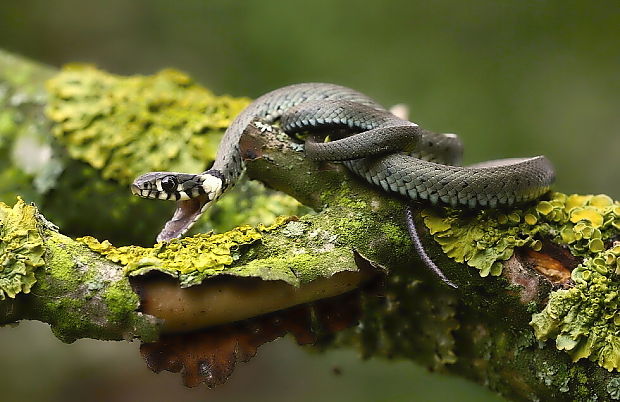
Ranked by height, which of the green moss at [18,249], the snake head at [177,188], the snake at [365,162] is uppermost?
the snake at [365,162]

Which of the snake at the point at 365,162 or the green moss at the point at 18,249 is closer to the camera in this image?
the green moss at the point at 18,249

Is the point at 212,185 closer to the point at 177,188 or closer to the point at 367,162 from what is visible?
the point at 177,188

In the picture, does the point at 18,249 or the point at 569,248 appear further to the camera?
the point at 569,248

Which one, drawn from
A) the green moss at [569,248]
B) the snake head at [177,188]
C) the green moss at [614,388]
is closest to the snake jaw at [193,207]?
the snake head at [177,188]

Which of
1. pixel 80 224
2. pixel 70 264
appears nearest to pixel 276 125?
pixel 70 264

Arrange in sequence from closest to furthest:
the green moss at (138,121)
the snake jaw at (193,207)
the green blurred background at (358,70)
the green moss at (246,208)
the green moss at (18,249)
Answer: the green moss at (18,249)
the snake jaw at (193,207)
the green moss at (246,208)
the green moss at (138,121)
the green blurred background at (358,70)

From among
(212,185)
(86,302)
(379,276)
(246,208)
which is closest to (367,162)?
(379,276)

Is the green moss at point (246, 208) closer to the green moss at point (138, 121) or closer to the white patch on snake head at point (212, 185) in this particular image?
the green moss at point (138, 121)
